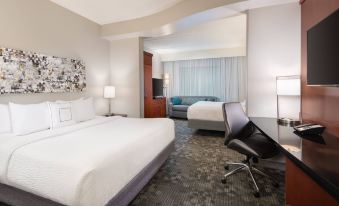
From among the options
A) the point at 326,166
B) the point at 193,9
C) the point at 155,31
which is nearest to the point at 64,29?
the point at 155,31

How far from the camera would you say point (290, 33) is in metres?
2.50

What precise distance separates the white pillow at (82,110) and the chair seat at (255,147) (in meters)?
2.39

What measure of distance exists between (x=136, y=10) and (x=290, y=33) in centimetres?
266

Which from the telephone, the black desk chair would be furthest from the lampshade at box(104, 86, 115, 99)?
the telephone

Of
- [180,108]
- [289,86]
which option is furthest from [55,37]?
[180,108]

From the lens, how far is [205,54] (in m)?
7.21

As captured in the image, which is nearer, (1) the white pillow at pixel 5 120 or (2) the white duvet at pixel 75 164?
(2) the white duvet at pixel 75 164

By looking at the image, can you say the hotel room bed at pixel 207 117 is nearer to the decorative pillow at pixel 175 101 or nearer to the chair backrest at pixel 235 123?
the chair backrest at pixel 235 123

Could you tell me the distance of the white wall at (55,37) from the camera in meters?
2.49

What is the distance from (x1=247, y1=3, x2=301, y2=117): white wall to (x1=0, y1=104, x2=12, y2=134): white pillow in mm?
3331

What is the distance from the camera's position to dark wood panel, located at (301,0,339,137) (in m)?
1.54

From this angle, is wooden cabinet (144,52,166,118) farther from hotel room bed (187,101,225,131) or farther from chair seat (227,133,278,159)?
chair seat (227,133,278,159)

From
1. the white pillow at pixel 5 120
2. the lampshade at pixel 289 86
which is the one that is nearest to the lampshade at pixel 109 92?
the white pillow at pixel 5 120

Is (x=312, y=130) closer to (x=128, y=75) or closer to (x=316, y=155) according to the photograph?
(x=316, y=155)
